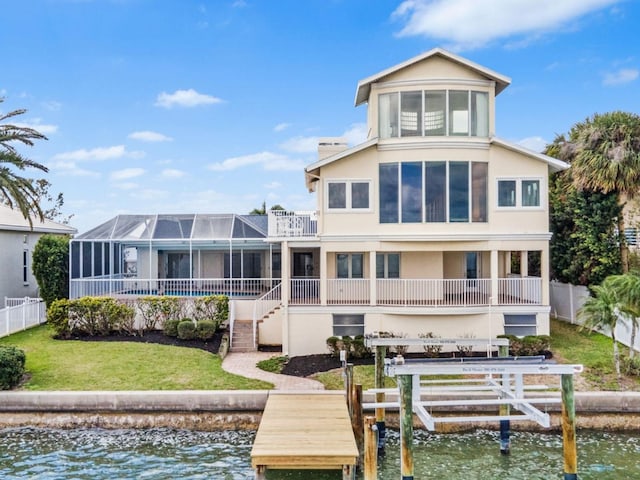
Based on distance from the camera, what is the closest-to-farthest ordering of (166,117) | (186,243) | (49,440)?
(49,440)
(186,243)
(166,117)

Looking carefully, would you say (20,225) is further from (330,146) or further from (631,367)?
(631,367)

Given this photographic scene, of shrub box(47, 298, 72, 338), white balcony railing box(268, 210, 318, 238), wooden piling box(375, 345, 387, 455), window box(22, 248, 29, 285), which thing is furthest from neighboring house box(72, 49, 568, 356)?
window box(22, 248, 29, 285)

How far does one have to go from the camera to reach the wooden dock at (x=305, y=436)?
30.3 ft

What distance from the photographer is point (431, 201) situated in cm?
1858

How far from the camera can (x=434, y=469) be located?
35.9ft

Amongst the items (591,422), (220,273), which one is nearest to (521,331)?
(591,422)

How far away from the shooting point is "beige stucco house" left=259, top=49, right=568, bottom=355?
1839 centimetres

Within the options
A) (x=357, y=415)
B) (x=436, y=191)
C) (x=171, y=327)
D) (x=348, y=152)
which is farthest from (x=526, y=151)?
(x=171, y=327)

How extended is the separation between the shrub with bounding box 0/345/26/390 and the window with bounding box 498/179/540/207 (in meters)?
16.8

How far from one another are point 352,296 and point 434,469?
9.06 meters

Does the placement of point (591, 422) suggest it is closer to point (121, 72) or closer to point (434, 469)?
point (434, 469)

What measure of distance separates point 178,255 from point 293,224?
10.1m

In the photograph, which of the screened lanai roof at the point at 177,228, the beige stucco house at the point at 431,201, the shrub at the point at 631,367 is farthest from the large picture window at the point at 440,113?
the shrub at the point at 631,367

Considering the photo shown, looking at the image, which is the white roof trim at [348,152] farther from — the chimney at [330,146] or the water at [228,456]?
the water at [228,456]
